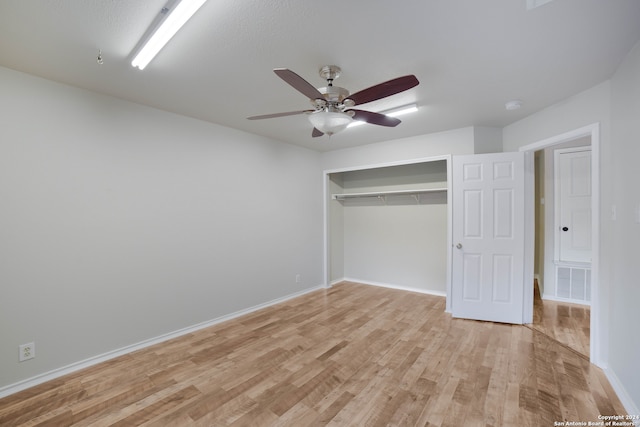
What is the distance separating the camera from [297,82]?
5.60 feet

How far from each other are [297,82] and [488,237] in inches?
126

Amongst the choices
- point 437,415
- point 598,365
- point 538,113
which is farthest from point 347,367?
point 538,113

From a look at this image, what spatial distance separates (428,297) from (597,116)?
3.10 m

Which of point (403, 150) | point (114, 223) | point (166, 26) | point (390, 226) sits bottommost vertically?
point (390, 226)

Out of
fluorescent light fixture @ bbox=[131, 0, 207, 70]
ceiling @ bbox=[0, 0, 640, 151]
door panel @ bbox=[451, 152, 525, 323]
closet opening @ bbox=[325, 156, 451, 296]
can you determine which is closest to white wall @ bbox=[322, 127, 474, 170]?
closet opening @ bbox=[325, 156, 451, 296]

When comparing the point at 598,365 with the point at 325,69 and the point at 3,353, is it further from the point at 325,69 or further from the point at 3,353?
the point at 3,353

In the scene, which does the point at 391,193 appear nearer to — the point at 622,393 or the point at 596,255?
the point at 596,255

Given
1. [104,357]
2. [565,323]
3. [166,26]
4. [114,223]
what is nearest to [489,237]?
[565,323]

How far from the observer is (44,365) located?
2.33 m

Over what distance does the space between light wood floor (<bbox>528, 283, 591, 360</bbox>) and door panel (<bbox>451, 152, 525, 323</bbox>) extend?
14.3 inches

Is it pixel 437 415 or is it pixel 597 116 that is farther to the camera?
pixel 597 116

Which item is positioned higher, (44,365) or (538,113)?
(538,113)

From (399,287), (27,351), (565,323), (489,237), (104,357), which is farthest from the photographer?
(399,287)

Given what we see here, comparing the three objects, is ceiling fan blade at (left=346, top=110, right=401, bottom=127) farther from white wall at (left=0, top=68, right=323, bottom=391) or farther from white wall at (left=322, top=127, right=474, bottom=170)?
white wall at (left=0, top=68, right=323, bottom=391)
